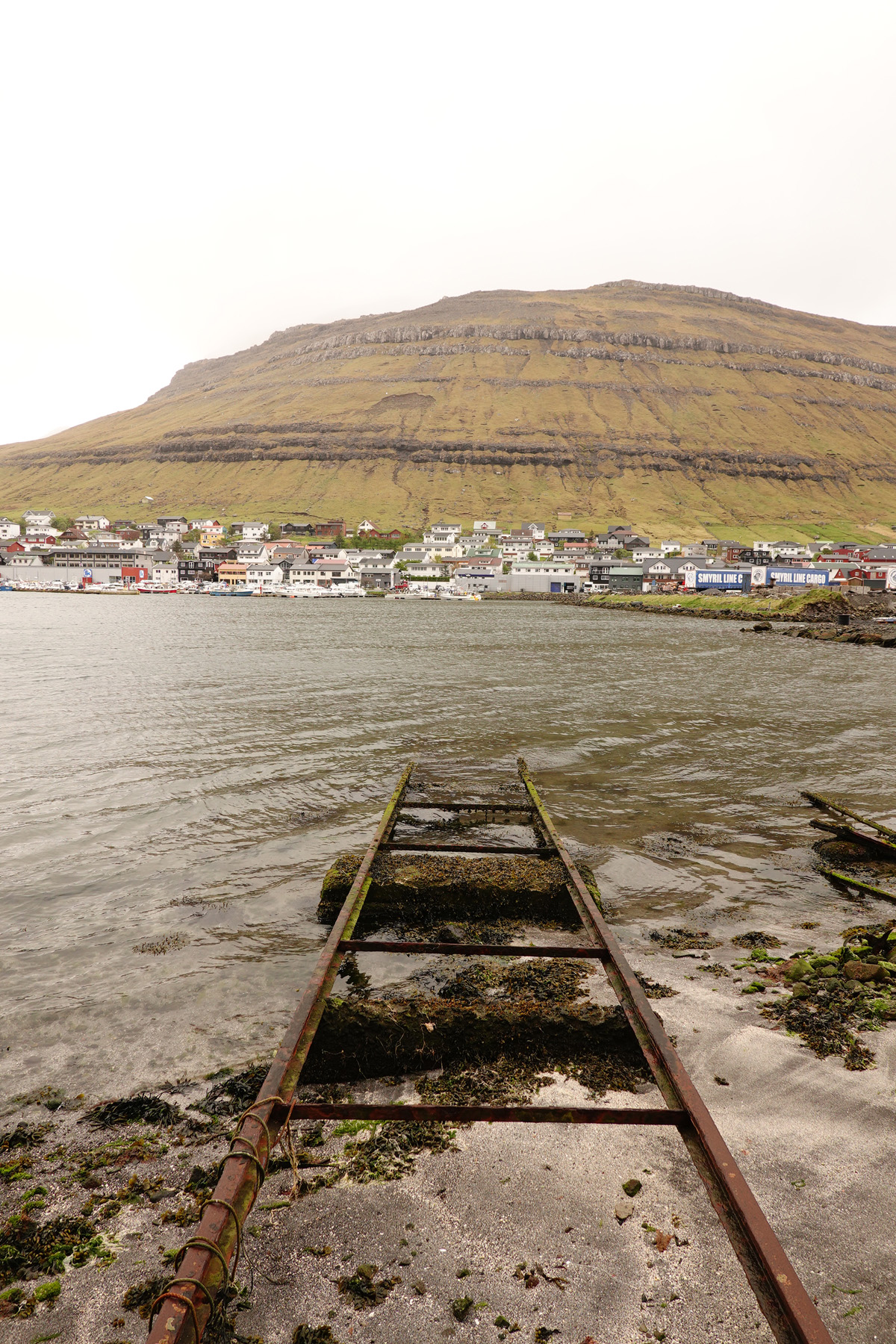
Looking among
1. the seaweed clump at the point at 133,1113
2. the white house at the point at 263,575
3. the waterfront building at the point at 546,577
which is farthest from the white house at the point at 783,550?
the seaweed clump at the point at 133,1113

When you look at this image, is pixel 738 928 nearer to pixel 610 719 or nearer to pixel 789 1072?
pixel 789 1072

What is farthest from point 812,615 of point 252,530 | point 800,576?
point 252,530

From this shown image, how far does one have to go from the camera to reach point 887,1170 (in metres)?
4.21

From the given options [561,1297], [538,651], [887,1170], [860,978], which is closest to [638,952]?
[860,978]

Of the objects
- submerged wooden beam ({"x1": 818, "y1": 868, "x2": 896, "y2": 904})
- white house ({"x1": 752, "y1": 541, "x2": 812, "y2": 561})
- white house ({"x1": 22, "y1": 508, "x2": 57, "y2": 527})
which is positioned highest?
white house ({"x1": 22, "y1": 508, "x2": 57, "y2": 527})

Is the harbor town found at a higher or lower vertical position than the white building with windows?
lower

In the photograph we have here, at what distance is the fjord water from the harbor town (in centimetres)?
9388

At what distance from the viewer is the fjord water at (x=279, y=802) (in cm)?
660

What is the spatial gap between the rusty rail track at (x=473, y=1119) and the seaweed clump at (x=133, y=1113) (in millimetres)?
1281

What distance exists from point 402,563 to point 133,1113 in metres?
155

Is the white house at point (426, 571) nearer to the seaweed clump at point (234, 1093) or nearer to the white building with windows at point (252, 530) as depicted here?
the white building with windows at point (252, 530)

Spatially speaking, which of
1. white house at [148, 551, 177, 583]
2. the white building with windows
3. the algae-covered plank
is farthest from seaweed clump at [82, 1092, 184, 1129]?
the white building with windows

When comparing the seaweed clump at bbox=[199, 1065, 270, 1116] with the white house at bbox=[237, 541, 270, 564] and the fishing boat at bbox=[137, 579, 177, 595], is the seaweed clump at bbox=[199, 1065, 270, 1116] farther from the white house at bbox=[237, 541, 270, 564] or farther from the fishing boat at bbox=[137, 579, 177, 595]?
the white house at bbox=[237, 541, 270, 564]

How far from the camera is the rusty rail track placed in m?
2.69
